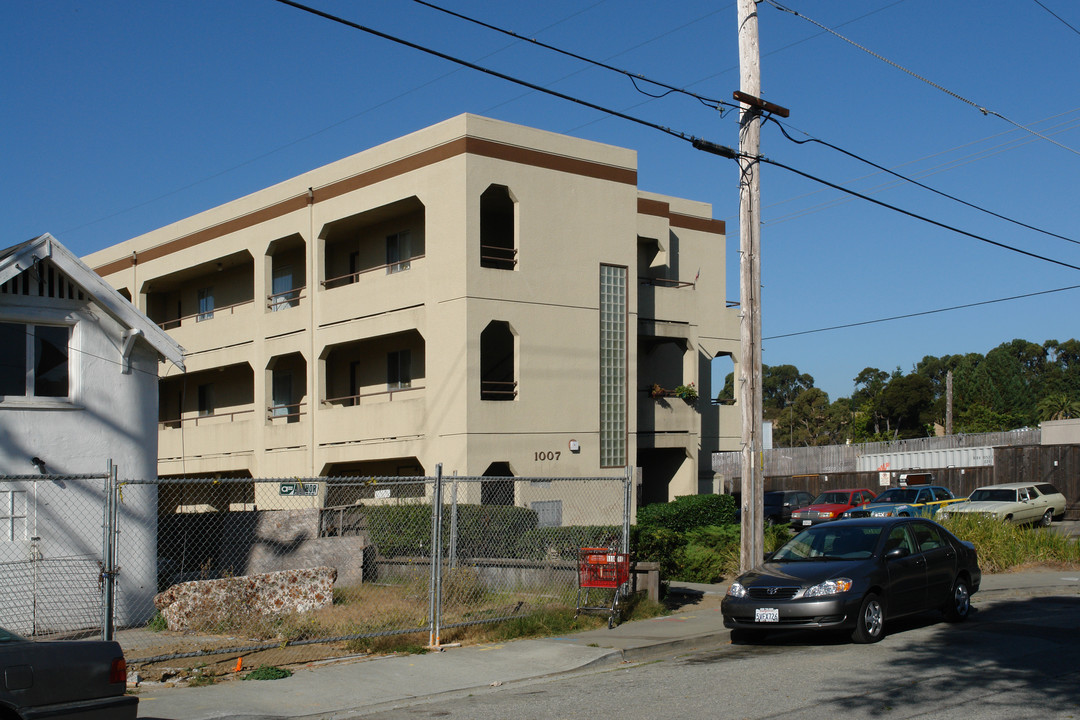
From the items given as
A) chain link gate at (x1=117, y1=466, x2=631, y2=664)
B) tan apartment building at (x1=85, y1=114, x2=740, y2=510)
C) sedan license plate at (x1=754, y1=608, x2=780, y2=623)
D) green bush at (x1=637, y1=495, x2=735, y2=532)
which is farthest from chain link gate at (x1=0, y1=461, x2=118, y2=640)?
green bush at (x1=637, y1=495, x2=735, y2=532)

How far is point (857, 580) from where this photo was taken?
1140 cm

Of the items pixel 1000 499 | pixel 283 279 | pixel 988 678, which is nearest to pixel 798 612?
pixel 988 678

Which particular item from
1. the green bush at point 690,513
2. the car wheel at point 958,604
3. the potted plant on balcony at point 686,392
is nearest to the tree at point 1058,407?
the potted plant on balcony at point 686,392

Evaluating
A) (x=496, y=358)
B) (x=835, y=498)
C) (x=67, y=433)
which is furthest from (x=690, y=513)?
(x=67, y=433)

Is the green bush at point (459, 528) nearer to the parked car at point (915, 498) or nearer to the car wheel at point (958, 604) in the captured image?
the car wheel at point (958, 604)

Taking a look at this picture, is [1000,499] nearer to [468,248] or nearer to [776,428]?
[468,248]

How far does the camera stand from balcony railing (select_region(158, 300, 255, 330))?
32.6 meters

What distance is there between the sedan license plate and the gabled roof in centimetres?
893

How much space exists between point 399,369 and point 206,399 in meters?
10.5

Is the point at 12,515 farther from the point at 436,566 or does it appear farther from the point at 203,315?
the point at 203,315

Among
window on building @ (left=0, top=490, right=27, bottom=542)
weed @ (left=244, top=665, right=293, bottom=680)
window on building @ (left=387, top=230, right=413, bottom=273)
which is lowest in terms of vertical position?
weed @ (left=244, top=665, right=293, bottom=680)

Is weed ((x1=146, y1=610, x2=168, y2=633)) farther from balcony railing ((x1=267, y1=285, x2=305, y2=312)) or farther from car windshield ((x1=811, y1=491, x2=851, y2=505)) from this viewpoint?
car windshield ((x1=811, y1=491, x2=851, y2=505))

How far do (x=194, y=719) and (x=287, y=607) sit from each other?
498 cm

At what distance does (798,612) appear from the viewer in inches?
443
